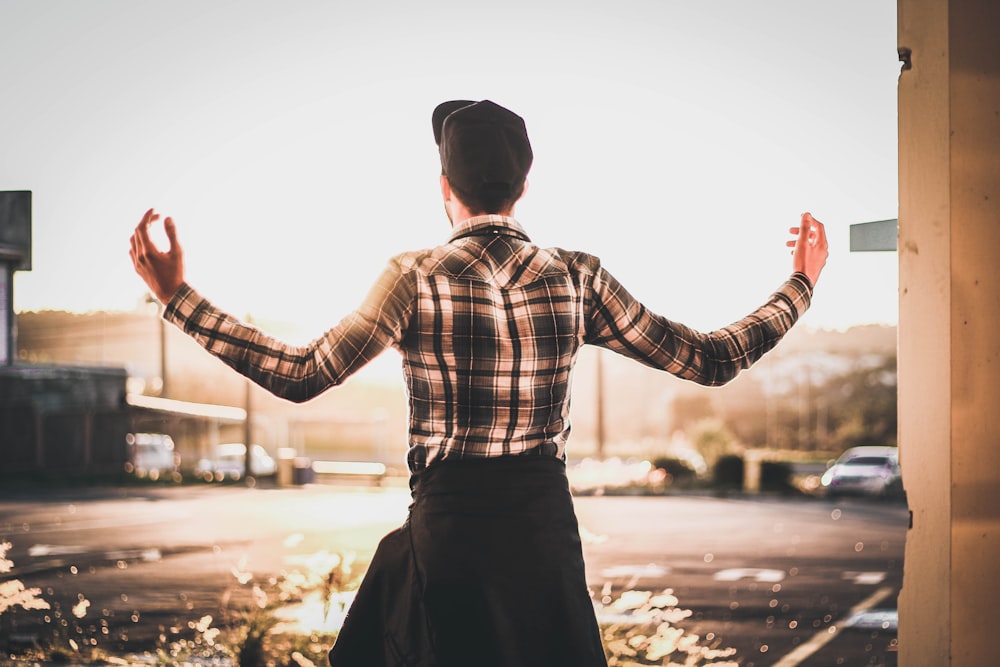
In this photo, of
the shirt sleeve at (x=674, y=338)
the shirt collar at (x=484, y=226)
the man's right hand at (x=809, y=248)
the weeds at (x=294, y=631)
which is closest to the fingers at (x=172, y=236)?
the shirt collar at (x=484, y=226)

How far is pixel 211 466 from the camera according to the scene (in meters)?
35.8

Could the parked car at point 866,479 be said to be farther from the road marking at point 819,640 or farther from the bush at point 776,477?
the road marking at point 819,640

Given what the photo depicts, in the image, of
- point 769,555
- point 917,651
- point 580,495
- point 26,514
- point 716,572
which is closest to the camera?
point 917,651

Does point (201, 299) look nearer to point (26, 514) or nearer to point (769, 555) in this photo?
point (769, 555)

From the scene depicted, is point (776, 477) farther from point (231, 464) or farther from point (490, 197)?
point (490, 197)

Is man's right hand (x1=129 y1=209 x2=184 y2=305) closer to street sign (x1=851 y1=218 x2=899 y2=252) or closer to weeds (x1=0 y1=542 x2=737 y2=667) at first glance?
street sign (x1=851 y1=218 x2=899 y2=252)

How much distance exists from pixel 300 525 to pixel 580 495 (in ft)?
34.7

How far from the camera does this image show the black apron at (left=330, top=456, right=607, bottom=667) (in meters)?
1.94

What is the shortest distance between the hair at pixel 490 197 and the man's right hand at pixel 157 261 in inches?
20.8

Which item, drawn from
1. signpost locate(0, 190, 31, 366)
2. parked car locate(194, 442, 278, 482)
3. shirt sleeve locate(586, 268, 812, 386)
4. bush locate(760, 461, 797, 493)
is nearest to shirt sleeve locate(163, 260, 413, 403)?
shirt sleeve locate(586, 268, 812, 386)

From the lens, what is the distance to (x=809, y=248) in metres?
2.45

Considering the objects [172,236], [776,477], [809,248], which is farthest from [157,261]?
[776,477]

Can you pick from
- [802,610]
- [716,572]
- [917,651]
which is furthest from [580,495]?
[917,651]

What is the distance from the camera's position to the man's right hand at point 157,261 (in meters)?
1.99
